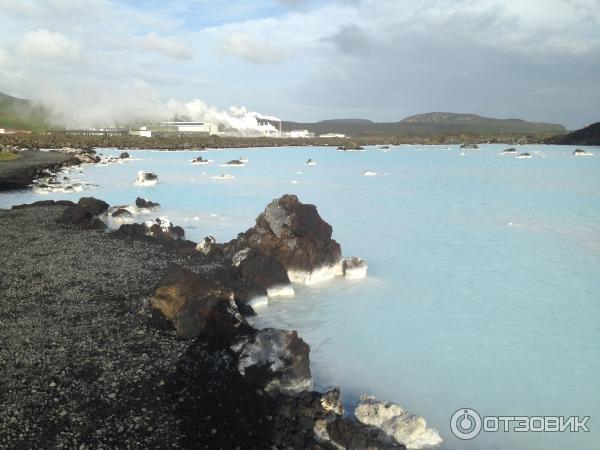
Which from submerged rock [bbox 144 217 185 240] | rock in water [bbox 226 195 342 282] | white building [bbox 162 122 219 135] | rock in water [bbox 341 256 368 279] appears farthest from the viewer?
white building [bbox 162 122 219 135]

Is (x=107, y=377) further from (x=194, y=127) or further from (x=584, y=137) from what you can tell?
(x=194, y=127)

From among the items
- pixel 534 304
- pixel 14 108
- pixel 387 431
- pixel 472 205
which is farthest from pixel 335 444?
pixel 14 108

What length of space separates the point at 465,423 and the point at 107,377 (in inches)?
132

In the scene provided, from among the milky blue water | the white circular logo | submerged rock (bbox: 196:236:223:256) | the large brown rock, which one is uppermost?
the large brown rock

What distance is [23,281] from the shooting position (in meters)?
7.57

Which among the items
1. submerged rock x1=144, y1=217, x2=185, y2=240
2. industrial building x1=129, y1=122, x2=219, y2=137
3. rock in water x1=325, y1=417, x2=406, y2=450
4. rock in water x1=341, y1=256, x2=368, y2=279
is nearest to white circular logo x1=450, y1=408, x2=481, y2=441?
rock in water x1=325, y1=417, x2=406, y2=450

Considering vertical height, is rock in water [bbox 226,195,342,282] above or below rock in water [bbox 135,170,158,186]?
above

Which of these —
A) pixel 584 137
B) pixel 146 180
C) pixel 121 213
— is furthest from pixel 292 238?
pixel 584 137

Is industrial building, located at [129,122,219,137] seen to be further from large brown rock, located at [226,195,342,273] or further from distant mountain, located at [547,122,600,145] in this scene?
large brown rock, located at [226,195,342,273]

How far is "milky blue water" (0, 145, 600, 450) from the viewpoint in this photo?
5262mm

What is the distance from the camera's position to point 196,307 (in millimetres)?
5930

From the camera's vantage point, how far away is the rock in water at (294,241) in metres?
8.85

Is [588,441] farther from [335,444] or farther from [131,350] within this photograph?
[131,350]

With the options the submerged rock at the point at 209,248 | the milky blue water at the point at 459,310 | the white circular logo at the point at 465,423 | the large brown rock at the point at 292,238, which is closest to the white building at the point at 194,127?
the milky blue water at the point at 459,310
